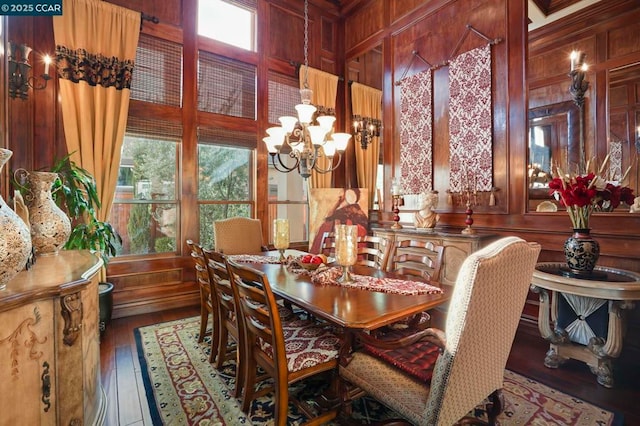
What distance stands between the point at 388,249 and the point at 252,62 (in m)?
3.33

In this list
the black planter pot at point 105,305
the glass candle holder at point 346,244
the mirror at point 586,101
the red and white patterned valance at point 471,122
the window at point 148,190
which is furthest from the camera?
the window at point 148,190

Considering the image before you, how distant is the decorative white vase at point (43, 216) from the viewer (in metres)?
1.70

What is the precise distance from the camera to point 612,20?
118 inches

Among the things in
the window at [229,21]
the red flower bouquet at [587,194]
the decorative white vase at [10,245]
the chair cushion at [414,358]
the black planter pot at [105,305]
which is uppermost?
the window at [229,21]

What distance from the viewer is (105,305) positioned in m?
3.01

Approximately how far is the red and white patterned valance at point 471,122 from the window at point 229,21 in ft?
9.06

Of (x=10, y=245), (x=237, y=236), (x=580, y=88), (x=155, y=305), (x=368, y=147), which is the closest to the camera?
Result: (x=10, y=245)

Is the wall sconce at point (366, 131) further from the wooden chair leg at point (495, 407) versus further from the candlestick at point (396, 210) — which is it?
the wooden chair leg at point (495, 407)

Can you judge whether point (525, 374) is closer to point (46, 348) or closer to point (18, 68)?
point (46, 348)

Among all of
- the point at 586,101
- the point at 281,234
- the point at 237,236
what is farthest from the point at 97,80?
the point at 586,101

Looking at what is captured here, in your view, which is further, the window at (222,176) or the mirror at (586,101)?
the window at (222,176)

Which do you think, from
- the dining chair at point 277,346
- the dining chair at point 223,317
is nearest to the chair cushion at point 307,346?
the dining chair at point 277,346

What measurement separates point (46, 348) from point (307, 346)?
1091 mm

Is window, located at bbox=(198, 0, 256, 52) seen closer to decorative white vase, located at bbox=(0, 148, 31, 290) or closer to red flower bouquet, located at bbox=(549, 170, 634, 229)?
decorative white vase, located at bbox=(0, 148, 31, 290)
